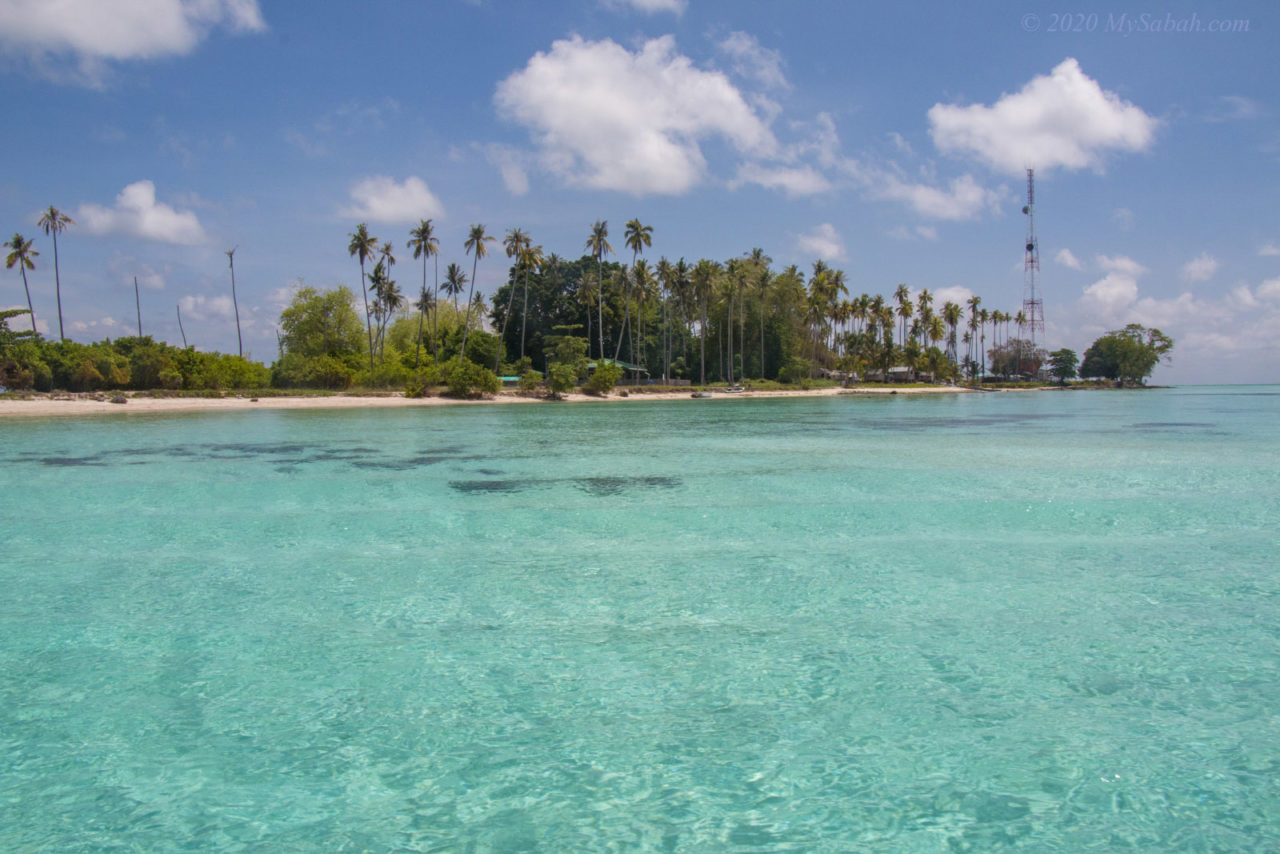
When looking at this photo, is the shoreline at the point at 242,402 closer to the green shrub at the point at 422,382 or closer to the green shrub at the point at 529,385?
the green shrub at the point at 422,382

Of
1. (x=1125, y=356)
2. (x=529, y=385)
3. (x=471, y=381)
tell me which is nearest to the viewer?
(x=471, y=381)

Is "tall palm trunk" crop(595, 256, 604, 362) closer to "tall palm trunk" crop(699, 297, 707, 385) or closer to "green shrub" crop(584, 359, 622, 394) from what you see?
"green shrub" crop(584, 359, 622, 394)

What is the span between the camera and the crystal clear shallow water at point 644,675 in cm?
432

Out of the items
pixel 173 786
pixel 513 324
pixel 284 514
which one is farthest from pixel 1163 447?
pixel 513 324

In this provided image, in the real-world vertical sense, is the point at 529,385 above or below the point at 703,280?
below

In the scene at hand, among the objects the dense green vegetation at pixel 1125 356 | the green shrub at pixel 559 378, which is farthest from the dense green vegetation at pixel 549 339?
the dense green vegetation at pixel 1125 356

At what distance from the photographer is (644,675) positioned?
6.29 metres

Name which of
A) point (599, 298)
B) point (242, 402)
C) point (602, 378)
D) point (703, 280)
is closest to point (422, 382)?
point (242, 402)

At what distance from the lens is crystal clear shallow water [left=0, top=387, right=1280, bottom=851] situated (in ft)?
14.2

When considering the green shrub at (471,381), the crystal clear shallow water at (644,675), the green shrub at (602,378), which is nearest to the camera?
the crystal clear shallow water at (644,675)

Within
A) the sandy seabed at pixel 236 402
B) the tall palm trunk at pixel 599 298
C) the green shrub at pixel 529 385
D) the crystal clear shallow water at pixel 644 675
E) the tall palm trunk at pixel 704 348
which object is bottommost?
the crystal clear shallow water at pixel 644 675

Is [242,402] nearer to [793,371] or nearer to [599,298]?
[599,298]

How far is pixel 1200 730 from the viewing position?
17.2 ft

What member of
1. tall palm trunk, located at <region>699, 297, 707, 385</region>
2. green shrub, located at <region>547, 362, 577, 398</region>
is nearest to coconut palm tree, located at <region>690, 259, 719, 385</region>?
tall palm trunk, located at <region>699, 297, 707, 385</region>
